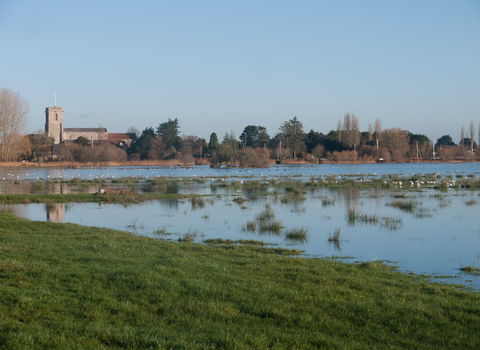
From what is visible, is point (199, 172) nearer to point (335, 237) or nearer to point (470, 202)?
point (470, 202)

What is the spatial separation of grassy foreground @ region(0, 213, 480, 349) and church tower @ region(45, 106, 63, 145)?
15238 centimetres

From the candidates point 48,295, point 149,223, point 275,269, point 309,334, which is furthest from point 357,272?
point 149,223

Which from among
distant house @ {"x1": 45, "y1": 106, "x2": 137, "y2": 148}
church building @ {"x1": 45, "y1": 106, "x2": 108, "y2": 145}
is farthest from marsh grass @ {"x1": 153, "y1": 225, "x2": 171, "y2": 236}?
church building @ {"x1": 45, "y1": 106, "x2": 108, "y2": 145}

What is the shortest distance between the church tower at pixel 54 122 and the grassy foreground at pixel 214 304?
5999 inches

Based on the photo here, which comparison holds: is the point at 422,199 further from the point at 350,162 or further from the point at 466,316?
the point at 350,162

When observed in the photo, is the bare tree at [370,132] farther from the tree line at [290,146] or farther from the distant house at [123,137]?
the distant house at [123,137]

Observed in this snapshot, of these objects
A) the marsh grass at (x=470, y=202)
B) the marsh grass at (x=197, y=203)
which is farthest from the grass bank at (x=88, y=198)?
the marsh grass at (x=470, y=202)

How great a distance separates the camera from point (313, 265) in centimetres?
1095

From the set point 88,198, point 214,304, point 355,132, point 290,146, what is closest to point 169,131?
point 290,146

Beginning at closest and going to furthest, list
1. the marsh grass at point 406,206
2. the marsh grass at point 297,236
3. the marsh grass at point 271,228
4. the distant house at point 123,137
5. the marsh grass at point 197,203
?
the marsh grass at point 297,236 → the marsh grass at point 271,228 → the marsh grass at point 406,206 → the marsh grass at point 197,203 → the distant house at point 123,137

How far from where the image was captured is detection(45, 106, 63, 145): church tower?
15012cm

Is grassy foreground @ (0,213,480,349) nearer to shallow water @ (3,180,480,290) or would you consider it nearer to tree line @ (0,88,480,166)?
shallow water @ (3,180,480,290)

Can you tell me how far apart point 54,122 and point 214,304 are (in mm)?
158426

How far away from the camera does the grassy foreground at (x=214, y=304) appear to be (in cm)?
577
